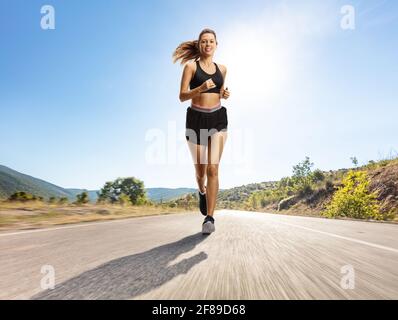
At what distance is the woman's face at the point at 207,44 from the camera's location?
547 centimetres

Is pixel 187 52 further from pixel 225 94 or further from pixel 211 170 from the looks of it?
pixel 211 170

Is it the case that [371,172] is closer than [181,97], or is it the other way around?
[181,97]

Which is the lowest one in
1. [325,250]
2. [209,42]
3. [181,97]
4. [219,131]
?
[325,250]

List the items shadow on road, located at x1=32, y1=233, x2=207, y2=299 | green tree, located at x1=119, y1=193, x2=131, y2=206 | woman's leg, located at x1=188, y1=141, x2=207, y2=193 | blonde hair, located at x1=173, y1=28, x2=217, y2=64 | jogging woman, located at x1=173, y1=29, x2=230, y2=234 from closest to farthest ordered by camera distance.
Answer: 1. shadow on road, located at x1=32, y1=233, x2=207, y2=299
2. jogging woman, located at x1=173, y1=29, x2=230, y2=234
3. woman's leg, located at x1=188, y1=141, x2=207, y2=193
4. blonde hair, located at x1=173, y1=28, x2=217, y2=64
5. green tree, located at x1=119, y1=193, x2=131, y2=206

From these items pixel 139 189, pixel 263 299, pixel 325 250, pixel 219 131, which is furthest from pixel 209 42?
pixel 139 189

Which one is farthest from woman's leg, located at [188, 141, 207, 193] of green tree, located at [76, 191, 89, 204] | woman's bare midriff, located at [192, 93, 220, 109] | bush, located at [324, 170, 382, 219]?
bush, located at [324, 170, 382, 219]

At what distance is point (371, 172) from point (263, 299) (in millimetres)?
27642

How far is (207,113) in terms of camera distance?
17.4ft

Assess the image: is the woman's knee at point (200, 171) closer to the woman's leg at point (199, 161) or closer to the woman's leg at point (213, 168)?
the woman's leg at point (199, 161)

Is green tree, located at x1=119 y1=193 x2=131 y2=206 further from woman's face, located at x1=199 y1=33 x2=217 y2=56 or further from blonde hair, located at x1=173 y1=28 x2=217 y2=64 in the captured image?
woman's face, located at x1=199 y1=33 x2=217 y2=56

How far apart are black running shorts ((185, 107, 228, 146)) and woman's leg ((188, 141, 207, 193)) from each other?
0.28ft

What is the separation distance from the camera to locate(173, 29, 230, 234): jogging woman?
5.15 metres
